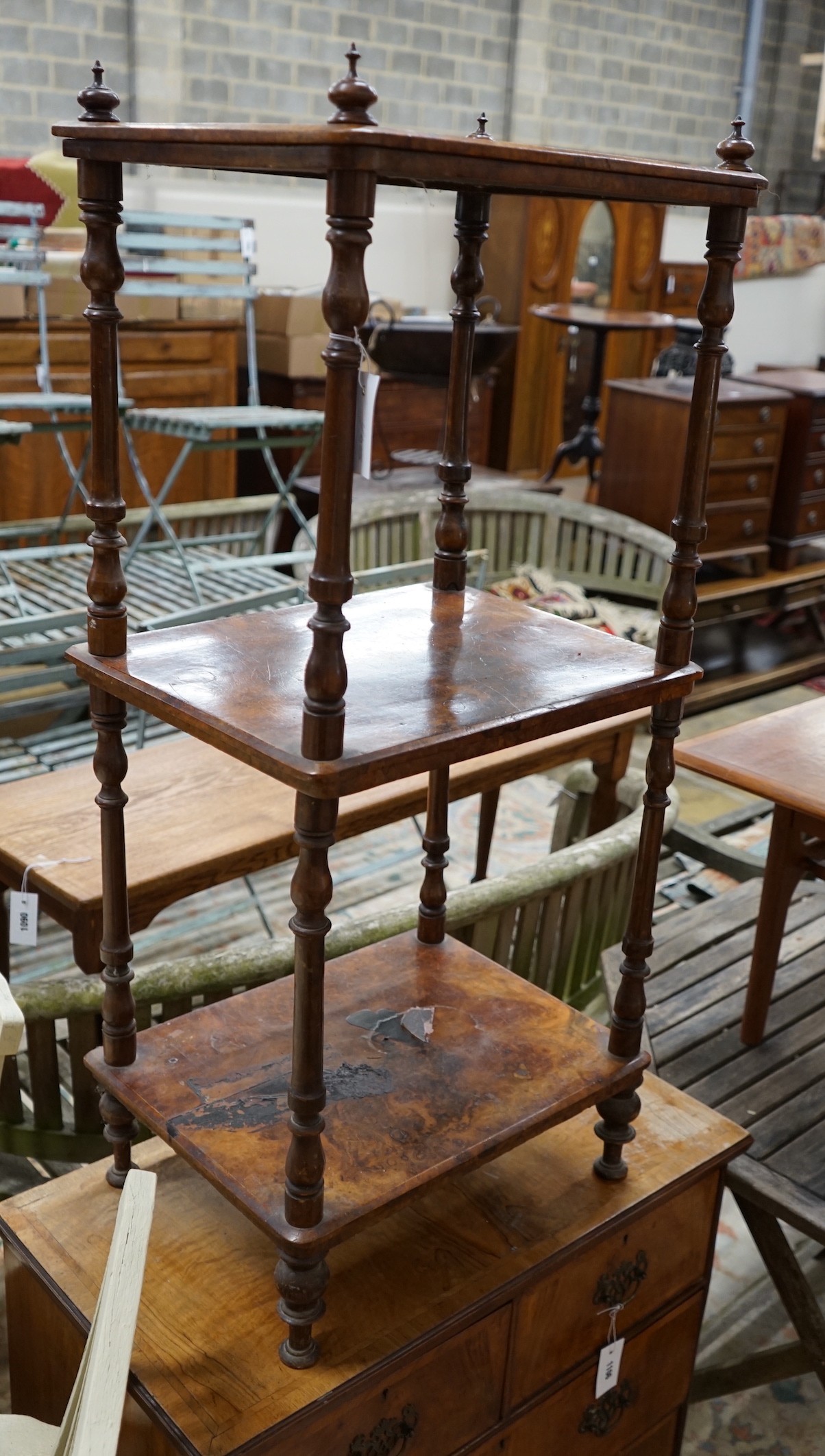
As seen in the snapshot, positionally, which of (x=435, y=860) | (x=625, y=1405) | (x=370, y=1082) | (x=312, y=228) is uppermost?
(x=312, y=228)

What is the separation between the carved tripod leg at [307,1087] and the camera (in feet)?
3.76

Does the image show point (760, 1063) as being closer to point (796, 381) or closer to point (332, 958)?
point (332, 958)

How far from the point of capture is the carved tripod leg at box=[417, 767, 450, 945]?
71.1 inches

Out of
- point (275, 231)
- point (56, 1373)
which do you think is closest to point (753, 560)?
point (275, 231)

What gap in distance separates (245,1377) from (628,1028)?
1.91 ft

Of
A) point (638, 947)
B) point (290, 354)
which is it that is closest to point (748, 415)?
point (290, 354)

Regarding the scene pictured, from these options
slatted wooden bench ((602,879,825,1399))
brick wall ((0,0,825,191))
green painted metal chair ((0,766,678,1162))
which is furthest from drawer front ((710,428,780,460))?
green painted metal chair ((0,766,678,1162))

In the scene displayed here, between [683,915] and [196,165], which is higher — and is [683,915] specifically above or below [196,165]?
below

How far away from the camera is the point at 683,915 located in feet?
8.75

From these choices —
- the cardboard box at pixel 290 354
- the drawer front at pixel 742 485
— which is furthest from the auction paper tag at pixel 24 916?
the drawer front at pixel 742 485

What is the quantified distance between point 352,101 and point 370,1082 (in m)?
1.04

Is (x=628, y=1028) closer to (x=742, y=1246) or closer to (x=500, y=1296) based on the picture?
(x=500, y=1296)

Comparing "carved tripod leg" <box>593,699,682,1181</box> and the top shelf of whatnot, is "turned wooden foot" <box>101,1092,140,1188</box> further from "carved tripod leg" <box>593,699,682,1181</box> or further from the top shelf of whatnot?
the top shelf of whatnot

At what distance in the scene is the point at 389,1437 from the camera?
143cm
